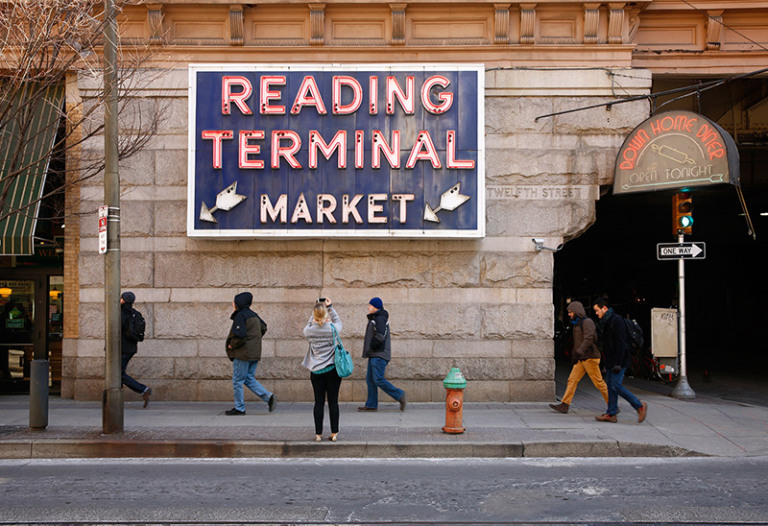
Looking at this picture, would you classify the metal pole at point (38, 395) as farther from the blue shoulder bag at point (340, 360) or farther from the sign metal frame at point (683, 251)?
the sign metal frame at point (683, 251)

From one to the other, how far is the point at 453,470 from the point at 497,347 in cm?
427

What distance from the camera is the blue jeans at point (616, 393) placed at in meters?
9.40

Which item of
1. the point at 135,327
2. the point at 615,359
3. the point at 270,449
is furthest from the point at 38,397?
the point at 615,359

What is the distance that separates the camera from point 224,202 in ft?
37.3

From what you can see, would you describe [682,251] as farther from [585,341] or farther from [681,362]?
[585,341]

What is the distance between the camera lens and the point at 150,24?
1157 cm

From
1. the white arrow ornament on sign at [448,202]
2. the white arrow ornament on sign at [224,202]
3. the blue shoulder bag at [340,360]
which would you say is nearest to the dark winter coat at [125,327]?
the white arrow ornament on sign at [224,202]

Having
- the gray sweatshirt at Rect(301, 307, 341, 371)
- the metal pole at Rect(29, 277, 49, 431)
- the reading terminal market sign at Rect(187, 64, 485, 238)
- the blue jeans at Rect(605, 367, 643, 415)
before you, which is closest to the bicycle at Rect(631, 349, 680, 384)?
the blue jeans at Rect(605, 367, 643, 415)

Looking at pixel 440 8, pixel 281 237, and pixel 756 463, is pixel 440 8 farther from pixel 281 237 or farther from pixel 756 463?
pixel 756 463

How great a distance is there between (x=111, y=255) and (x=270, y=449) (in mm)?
3284

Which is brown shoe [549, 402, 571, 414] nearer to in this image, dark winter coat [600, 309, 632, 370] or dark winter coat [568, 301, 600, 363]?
dark winter coat [568, 301, 600, 363]

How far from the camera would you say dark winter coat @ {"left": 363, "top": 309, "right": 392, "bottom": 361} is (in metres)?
10.2

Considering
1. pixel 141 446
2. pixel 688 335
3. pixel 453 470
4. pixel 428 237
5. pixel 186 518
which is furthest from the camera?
pixel 688 335

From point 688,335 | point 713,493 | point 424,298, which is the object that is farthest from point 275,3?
point 688,335
